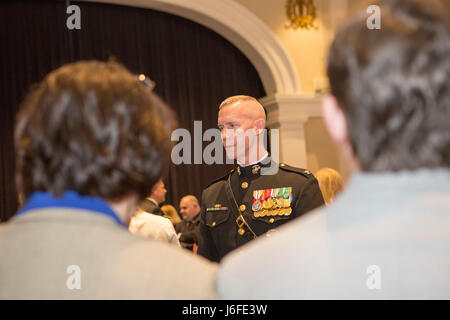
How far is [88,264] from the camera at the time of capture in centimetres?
87

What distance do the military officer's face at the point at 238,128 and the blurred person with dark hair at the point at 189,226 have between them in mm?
2649

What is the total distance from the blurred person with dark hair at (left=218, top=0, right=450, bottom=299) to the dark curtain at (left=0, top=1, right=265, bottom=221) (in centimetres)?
656

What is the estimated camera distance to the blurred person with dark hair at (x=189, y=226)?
18.2ft

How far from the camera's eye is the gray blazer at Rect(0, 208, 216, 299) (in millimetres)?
869

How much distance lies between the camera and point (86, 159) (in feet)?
2.92

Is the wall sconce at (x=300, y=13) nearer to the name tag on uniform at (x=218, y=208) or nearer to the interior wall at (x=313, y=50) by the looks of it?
the interior wall at (x=313, y=50)

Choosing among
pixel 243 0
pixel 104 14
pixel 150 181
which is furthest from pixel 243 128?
pixel 104 14

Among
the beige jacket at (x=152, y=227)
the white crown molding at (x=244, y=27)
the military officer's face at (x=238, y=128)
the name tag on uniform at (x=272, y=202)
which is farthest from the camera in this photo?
the white crown molding at (x=244, y=27)

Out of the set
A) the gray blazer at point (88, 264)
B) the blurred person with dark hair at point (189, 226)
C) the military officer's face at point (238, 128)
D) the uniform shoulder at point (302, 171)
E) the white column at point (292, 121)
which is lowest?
the blurred person with dark hair at point (189, 226)

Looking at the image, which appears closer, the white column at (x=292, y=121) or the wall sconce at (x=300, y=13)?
the white column at (x=292, y=121)

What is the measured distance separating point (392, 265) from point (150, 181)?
40 cm

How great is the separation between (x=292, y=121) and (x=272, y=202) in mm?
4945

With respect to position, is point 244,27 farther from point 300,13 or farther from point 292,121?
point 292,121

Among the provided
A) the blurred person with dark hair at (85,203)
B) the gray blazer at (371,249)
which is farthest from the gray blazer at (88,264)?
the gray blazer at (371,249)
